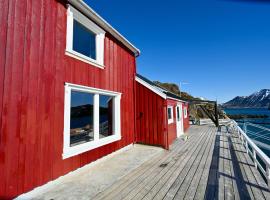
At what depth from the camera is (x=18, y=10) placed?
3.22m

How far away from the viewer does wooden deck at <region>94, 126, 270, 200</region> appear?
129 inches

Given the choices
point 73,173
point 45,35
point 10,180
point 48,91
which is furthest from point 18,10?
point 73,173

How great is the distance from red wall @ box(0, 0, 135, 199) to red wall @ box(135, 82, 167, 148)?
3446mm

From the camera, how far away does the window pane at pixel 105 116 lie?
18.3 feet

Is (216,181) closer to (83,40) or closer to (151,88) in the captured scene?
(151,88)

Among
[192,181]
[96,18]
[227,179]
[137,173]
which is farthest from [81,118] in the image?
[227,179]

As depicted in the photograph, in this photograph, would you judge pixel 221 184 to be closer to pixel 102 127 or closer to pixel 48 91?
pixel 102 127

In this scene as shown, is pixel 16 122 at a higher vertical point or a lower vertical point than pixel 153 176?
higher

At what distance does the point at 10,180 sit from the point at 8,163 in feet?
0.99

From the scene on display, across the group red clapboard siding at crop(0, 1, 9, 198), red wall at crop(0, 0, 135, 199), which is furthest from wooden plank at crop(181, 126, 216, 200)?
red clapboard siding at crop(0, 1, 9, 198)

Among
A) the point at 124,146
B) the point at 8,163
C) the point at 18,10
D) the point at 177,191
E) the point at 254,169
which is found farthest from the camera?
the point at 124,146

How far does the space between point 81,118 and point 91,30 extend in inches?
111

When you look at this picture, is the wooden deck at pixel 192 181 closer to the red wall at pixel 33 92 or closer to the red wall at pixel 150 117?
the red wall at pixel 33 92

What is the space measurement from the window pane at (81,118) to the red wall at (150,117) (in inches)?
122
